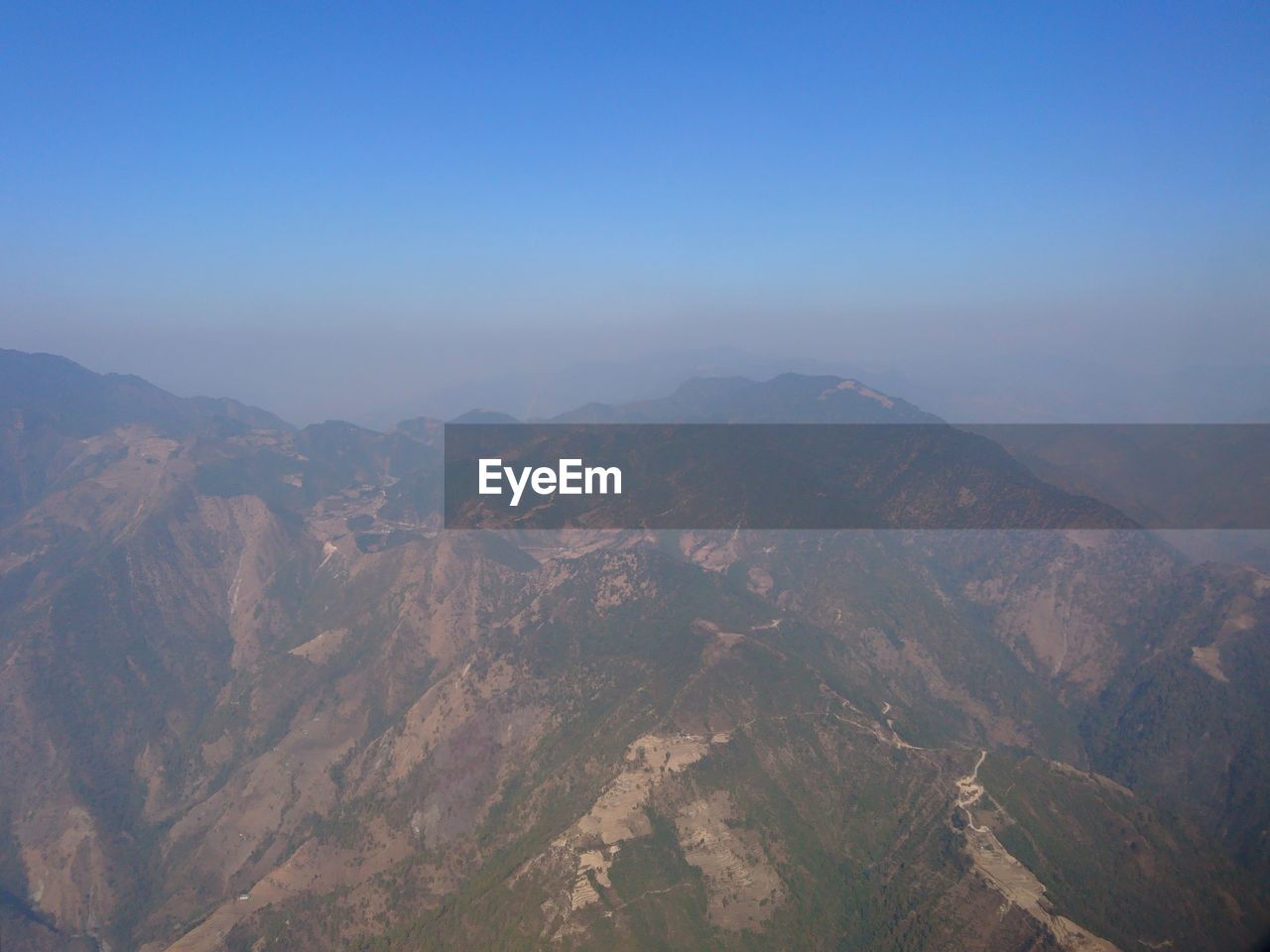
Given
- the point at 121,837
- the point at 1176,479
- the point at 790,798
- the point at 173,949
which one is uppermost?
the point at 1176,479

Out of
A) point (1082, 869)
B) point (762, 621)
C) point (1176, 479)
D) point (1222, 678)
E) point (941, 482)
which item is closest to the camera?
point (1082, 869)

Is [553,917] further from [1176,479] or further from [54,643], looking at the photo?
[1176,479]

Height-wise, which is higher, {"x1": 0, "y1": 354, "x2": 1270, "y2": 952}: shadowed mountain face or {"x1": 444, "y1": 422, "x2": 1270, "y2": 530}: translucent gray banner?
{"x1": 444, "y1": 422, "x2": 1270, "y2": 530}: translucent gray banner

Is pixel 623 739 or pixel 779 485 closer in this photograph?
pixel 623 739

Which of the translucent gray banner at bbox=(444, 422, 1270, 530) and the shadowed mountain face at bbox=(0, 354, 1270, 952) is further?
the translucent gray banner at bbox=(444, 422, 1270, 530)

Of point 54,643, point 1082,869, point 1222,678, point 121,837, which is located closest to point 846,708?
point 1082,869

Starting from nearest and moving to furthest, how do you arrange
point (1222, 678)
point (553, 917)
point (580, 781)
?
point (553, 917) < point (580, 781) < point (1222, 678)

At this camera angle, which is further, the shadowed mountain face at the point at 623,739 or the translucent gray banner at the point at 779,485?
the translucent gray banner at the point at 779,485

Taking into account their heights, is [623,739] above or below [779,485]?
below
